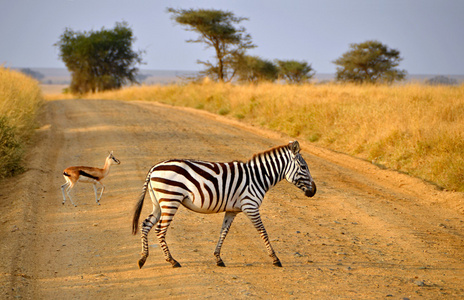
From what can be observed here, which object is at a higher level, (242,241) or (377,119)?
(377,119)

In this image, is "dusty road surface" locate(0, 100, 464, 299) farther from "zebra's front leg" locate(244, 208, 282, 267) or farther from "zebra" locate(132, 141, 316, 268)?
"zebra" locate(132, 141, 316, 268)

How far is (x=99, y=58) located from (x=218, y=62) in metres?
17.6

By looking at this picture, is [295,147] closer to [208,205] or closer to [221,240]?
[208,205]

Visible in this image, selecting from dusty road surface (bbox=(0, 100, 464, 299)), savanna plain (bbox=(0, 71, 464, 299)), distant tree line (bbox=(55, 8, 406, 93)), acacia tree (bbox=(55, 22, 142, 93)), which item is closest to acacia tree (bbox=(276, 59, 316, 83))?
distant tree line (bbox=(55, 8, 406, 93))

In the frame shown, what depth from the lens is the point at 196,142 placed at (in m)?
14.7

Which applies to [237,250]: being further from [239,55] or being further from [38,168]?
[239,55]

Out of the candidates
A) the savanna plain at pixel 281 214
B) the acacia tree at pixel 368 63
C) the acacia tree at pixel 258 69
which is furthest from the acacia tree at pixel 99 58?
the savanna plain at pixel 281 214

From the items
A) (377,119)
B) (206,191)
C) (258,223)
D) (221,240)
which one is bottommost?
(221,240)

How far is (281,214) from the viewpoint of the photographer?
8789 mm

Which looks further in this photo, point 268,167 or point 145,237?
point 268,167

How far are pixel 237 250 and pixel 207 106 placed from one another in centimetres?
1795

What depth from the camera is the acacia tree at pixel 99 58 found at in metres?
47.6

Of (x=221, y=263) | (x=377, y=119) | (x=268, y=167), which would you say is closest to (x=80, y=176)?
(x=221, y=263)

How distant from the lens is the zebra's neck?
6.59 metres
